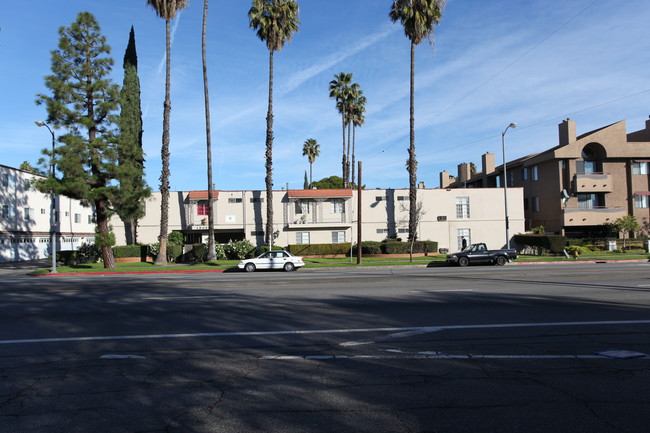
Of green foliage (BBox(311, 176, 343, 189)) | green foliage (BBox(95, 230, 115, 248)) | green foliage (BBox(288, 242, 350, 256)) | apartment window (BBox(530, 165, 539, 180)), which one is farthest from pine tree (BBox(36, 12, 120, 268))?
green foliage (BBox(311, 176, 343, 189))

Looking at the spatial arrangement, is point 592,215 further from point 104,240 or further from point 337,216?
point 104,240

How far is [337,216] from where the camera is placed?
41.7m

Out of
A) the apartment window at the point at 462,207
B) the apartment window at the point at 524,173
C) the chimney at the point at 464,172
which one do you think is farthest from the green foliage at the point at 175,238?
the chimney at the point at 464,172

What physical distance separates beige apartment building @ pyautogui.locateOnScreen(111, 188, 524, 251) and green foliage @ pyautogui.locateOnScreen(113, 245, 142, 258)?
Result: 385cm

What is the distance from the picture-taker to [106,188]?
97.2ft

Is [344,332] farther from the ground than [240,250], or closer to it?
closer to it

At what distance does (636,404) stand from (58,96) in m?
33.5

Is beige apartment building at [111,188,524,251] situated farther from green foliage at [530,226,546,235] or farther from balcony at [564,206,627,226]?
balcony at [564,206,627,226]

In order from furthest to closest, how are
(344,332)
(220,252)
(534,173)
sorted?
(534,173)
(220,252)
(344,332)

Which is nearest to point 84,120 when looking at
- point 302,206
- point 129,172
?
point 129,172

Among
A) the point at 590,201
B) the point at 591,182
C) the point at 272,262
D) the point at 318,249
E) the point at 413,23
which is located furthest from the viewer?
the point at 590,201

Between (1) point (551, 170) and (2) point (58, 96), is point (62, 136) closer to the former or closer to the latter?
(2) point (58, 96)

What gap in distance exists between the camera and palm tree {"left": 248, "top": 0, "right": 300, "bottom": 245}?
35.2 meters

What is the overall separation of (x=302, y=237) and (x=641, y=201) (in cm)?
3197
